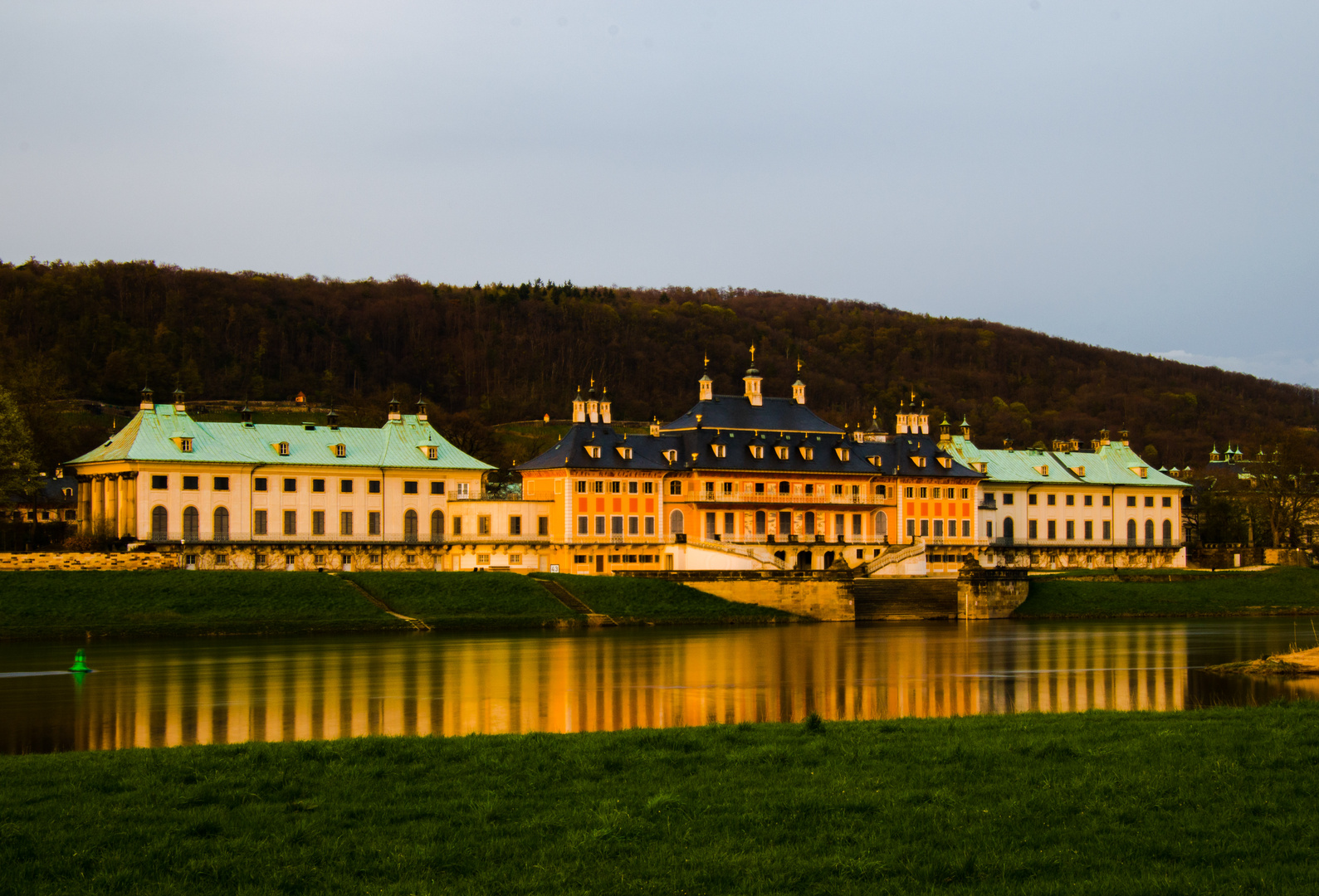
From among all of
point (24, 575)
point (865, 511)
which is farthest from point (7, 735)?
point (865, 511)

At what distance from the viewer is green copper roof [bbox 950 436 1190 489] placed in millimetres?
93125

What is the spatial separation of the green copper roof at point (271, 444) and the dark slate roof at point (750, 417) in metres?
13.2

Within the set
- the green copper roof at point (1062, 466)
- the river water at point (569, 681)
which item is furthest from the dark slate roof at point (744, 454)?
the river water at point (569, 681)

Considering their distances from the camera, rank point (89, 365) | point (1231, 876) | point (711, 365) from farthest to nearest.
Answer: point (711, 365) → point (89, 365) → point (1231, 876)

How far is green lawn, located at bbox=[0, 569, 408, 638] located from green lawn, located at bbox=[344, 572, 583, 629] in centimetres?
172

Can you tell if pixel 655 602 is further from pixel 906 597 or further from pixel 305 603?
pixel 305 603

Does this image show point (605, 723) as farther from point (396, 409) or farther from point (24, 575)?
point (396, 409)

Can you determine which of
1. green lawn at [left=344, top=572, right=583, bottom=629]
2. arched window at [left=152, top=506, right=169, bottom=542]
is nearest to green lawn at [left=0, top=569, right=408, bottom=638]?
green lawn at [left=344, top=572, right=583, bottom=629]

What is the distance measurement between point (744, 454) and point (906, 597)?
47.5 ft

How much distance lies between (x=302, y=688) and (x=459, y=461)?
45.4 metres

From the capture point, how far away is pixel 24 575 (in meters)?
56.6

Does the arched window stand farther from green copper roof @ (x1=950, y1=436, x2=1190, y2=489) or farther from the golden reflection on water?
green copper roof @ (x1=950, y1=436, x2=1190, y2=489)

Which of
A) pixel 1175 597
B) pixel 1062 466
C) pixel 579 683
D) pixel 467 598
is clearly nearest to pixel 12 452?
pixel 467 598

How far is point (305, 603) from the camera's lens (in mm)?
57531
